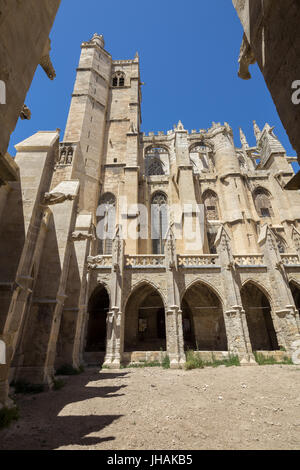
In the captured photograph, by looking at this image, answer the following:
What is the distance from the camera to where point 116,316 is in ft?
37.7

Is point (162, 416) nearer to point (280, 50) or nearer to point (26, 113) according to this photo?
point (280, 50)

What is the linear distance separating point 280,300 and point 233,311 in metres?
2.82

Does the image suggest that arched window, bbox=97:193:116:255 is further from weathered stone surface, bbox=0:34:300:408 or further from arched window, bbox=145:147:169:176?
arched window, bbox=145:147:169:176

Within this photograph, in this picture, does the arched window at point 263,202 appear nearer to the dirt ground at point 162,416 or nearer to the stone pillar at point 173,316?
the stone pillar at point 173,316

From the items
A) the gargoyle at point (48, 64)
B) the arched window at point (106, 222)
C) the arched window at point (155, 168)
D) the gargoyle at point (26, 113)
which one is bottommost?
the gargoyle at point (26, 113)

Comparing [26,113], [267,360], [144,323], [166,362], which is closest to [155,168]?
[144,323]

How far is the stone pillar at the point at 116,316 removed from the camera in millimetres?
10773

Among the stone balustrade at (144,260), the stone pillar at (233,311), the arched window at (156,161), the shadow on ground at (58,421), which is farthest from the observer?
the arched window at (156,161)

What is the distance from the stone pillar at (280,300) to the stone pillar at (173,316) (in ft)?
17.6

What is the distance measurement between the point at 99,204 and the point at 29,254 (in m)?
14.5

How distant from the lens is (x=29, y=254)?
5.76 m

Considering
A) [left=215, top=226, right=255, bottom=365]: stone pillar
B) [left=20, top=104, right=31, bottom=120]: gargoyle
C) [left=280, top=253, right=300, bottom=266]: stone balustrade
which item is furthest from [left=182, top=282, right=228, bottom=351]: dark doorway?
[left=20, top=104, right=31, bottom=120]: gargoyle

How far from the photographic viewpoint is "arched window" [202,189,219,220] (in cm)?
2066

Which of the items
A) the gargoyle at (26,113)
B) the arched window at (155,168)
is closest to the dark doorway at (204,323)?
the gargoyle at (26,113)
